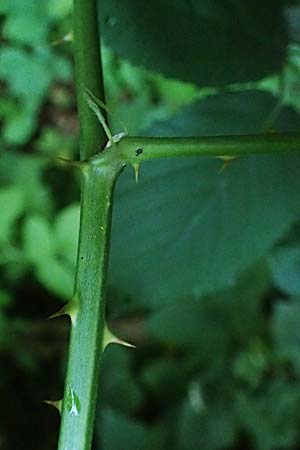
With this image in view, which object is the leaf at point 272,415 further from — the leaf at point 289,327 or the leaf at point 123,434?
the leaf at point 123,434

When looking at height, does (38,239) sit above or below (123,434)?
above

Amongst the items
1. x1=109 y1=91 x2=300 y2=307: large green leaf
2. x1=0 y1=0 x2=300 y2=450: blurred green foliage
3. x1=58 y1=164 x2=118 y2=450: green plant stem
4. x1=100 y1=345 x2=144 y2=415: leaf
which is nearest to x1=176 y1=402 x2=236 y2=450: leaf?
x1=0 y1=0 x2=300 y2=450: blurred green foliage

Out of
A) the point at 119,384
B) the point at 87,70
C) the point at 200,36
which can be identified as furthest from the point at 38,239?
the point at 87,70

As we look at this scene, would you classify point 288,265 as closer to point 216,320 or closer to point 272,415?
point 272,415

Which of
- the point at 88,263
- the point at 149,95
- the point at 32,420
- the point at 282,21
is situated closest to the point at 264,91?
the point at 282,21

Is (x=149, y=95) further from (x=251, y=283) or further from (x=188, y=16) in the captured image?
(x=188, y=16)

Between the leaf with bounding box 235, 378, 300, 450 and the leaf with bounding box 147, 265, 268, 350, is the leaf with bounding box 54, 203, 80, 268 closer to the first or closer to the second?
the leaf with bounding box 147, 265, 268, 350

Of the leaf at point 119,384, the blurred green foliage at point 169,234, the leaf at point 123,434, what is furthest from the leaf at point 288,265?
the leaf at point 119,384
